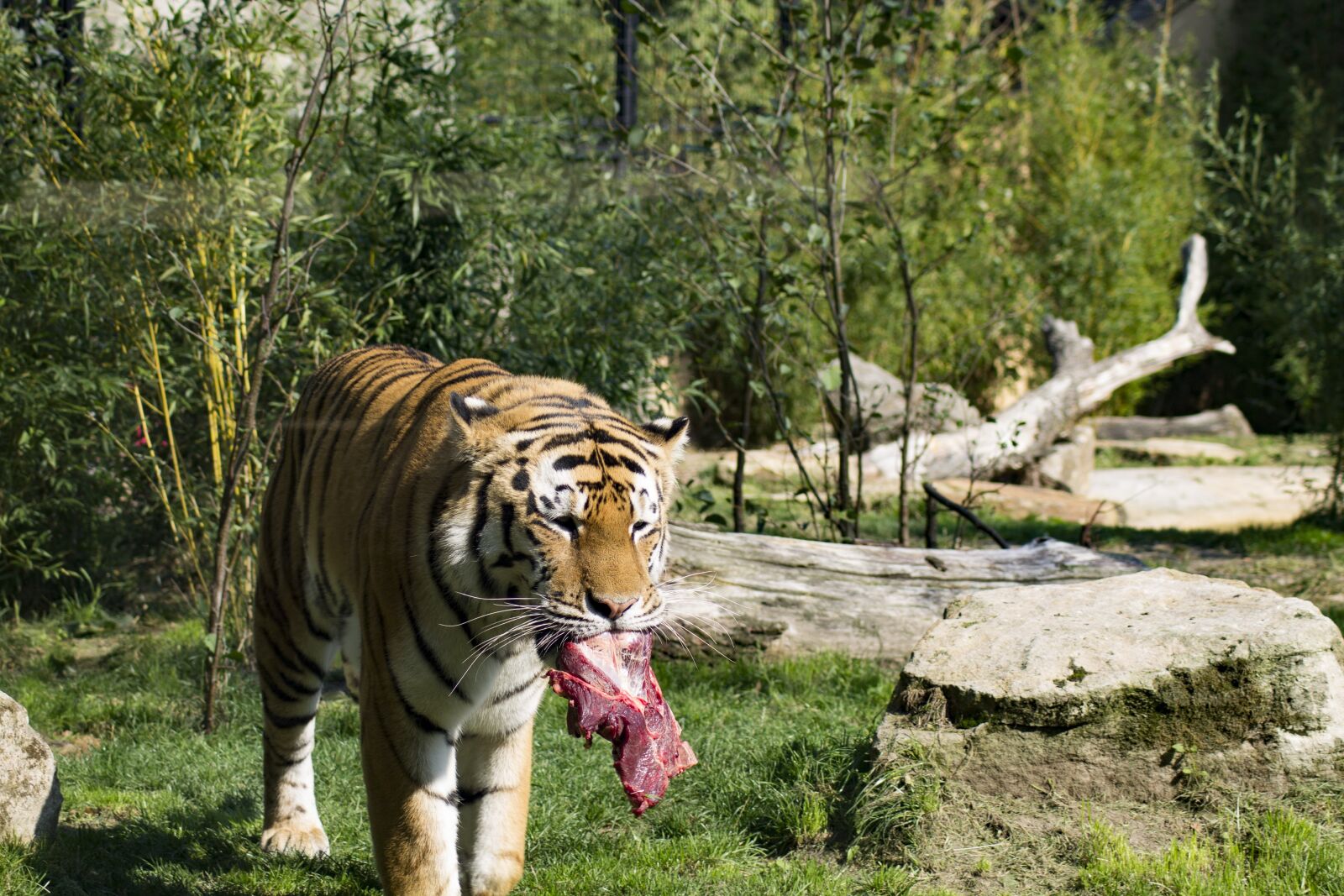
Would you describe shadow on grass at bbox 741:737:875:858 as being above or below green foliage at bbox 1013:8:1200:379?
below

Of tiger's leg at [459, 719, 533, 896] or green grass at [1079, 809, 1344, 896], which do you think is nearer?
green grass at [1079, 809, 1344, 896]

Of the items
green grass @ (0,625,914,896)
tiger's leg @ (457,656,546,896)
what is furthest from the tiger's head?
green grass @ (0,625,914,896)

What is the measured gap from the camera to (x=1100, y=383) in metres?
11.4

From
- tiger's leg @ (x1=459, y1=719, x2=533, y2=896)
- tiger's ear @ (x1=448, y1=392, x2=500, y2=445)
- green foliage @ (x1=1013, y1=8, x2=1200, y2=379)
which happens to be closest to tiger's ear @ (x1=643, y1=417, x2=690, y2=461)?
tiger's ear @ (x1=448, y1=392, x2=500, y2=445)

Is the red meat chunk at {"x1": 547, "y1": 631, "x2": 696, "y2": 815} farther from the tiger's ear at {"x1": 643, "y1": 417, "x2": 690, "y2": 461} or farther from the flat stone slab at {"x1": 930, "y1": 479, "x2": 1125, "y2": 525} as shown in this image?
the flat stone slab at {"x1": 930, "y1": 479, "x2": 1125, "y2": 525}

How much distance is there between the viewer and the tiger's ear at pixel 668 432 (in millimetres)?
3203

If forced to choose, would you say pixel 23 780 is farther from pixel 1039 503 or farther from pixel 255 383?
pixel 1039 503

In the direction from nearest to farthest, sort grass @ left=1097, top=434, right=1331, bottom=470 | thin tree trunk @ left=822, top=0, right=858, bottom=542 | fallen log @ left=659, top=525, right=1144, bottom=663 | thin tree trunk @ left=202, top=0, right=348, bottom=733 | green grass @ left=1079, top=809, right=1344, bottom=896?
green grass @ left=1079, top=809, right=1344, bottom=896 → thin tree trunk @ left=202, top=0, right=348, bottom=733 → fallen log @ left=659, top=525, right=1144, bottom=663 → thin tree trunk @ left=822, top=0, right=858, bottom=542 → grass @ left=1097, top=434, right=1331, bottom=470

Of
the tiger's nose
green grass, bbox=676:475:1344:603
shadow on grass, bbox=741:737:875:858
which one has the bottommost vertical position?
shadow on grass, bbox=741:737:875:858

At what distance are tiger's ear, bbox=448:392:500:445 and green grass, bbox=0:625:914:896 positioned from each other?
1.31 m

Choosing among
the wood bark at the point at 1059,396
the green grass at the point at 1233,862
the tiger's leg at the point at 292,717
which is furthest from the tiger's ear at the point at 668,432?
the wood bark at the point at 1059,396

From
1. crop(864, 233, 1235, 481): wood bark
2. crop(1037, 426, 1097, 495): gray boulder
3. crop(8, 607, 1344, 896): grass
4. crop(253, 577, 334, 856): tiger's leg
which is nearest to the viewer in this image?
crop(8, 607, 1344, 896): grass

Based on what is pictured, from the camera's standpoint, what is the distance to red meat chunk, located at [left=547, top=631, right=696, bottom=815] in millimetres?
2869

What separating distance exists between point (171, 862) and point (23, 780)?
18.8 inches
